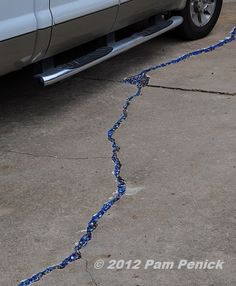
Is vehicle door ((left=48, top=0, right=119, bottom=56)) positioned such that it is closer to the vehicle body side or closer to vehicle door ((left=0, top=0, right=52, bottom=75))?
the vehicle body side

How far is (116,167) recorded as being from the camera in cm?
433

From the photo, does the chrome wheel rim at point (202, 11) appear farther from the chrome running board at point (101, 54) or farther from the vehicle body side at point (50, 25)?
the vehicle body side at point (50, 25)

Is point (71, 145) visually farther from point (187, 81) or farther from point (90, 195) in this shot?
point (187, 81)

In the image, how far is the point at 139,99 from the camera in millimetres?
5473

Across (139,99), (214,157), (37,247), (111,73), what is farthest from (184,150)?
(111,73)

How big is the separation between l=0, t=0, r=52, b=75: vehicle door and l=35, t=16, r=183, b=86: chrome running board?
20 centimetres

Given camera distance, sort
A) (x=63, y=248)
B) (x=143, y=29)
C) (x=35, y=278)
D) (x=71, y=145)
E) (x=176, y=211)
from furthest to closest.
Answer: (x=143, y=29) < (x=71, y=145) < (x=176, y=211) < (x=63, y=248) < (x=35, y=278)

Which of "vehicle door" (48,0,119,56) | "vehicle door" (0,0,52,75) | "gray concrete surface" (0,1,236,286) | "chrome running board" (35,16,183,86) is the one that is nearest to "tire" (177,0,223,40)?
"chrome running board" (35,16,183,86)

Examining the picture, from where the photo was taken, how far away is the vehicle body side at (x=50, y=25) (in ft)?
14.3

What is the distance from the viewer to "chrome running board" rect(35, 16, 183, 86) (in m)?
4.83

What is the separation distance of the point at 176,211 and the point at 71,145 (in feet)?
3.99

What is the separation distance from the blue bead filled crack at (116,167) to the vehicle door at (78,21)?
68cm

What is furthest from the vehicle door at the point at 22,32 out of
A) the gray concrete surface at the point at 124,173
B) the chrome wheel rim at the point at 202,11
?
the chrome wheel rim at the point at 202,11

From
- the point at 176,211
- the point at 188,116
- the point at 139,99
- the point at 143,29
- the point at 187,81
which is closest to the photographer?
the point at 176,211
